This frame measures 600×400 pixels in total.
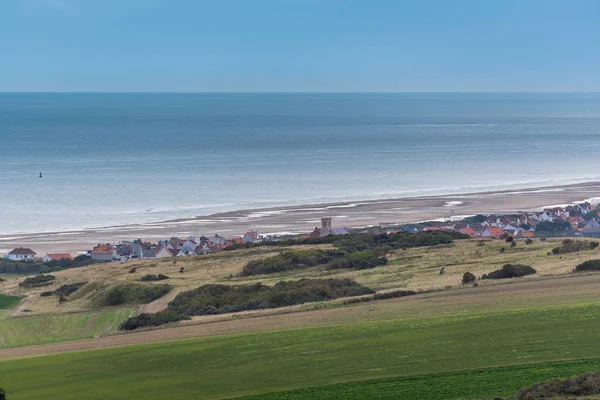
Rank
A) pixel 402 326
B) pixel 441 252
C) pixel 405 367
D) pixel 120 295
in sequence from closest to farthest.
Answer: pixel 405 367 < pixel 402 326 < pixel 120 295 < pixel 441 252

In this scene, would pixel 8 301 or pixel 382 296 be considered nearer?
pixel 382 296

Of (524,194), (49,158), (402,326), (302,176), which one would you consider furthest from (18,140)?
(402,326)

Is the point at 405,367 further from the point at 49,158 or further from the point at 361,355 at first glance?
the point at 49,158

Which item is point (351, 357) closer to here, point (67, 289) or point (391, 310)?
point (391, 310)

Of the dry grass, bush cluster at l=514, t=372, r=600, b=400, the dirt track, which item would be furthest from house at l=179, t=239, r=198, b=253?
bush cluster at l=514, t=372, r=600, b=400

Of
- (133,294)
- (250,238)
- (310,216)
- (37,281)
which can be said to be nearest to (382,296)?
(133,294)

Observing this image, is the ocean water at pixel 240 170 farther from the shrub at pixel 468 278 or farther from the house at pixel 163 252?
the shrub at pixel 468 278
